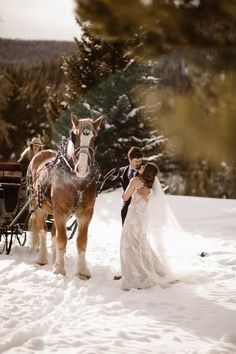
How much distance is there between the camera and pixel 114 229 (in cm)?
1313

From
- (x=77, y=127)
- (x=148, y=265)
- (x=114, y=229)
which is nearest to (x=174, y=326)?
(x=148, y=265)

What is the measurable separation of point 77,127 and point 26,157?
3.55 m

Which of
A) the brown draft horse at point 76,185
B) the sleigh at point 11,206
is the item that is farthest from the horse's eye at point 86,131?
the sleigh at point 11,206

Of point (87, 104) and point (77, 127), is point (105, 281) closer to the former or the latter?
point (77, 127)

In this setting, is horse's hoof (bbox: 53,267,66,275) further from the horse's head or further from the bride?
the horse's head

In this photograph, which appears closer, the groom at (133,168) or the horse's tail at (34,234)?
the groom at (133,168)

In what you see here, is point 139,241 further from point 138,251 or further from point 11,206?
point 11,206

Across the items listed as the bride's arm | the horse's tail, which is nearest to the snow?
the horse's tail

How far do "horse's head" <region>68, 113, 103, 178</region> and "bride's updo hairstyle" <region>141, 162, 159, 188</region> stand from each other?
0.76 meters

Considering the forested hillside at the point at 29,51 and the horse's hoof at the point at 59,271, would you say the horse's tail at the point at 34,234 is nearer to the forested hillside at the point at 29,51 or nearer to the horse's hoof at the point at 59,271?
the horse's hoof at the point at 59,271

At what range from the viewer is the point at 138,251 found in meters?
6.63

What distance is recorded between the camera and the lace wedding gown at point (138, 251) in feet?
21.4

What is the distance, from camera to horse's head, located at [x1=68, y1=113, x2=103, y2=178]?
6.35m

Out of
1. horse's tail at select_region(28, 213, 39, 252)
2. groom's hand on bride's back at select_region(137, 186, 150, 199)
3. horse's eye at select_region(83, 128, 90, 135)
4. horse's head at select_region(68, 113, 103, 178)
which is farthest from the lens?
horse's tail at select_region(28, 213, 39, 252)
